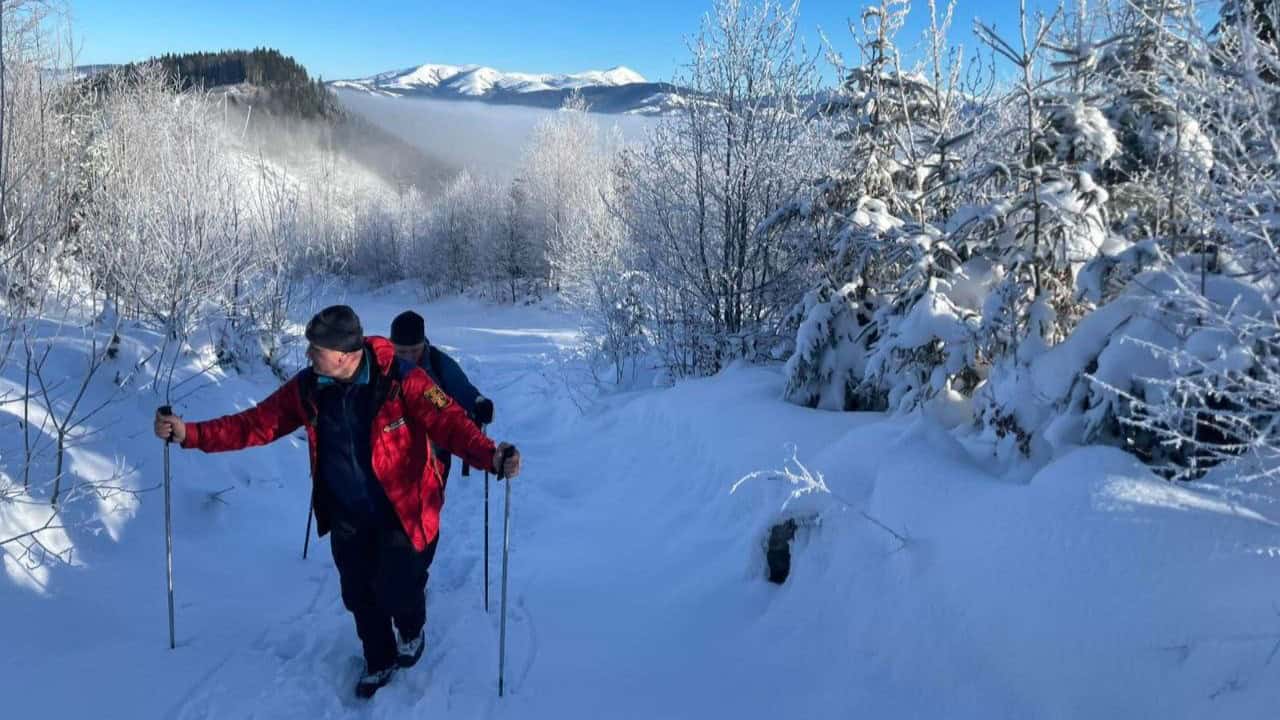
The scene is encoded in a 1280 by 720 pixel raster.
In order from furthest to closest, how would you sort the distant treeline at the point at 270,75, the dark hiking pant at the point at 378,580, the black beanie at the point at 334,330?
the distant treeline at the point at 270,75 → the dark hiking pant at the point at 378,580 → the black beanie at the point at 334,330

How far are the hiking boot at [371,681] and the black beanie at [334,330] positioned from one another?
5.43 ft

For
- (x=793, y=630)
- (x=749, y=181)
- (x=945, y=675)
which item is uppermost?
(x=749, y=181)

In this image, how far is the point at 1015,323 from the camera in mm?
4254

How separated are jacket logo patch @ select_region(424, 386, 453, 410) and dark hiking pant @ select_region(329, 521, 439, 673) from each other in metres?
0.60

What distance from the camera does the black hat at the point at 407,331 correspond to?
5.13 metres

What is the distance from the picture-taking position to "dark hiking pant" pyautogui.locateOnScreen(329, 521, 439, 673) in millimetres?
3434

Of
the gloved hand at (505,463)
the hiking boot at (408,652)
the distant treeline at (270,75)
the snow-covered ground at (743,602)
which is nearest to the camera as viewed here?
the snow-covered ground at (743,602)

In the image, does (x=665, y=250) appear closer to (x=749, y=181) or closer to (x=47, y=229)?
(x=749, y=181)

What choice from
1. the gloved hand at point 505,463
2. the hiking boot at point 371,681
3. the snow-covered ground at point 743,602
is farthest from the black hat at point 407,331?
the hiking boot at point 371,681

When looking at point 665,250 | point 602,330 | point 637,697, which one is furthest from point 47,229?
point 602,330

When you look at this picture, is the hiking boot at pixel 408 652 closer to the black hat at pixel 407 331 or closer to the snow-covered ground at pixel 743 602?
the snow-covered ground at pixel 743 602

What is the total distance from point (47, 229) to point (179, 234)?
13.9 feet

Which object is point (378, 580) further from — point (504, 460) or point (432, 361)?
point (432, 361)

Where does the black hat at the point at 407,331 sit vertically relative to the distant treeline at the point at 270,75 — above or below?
below
